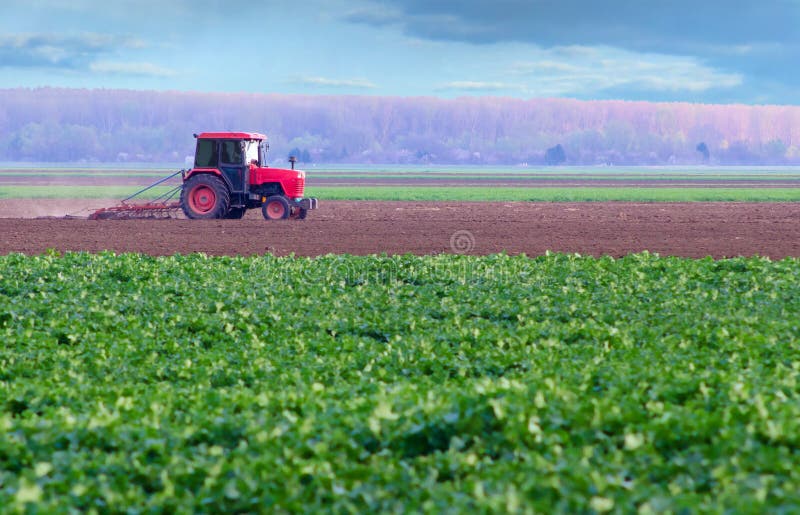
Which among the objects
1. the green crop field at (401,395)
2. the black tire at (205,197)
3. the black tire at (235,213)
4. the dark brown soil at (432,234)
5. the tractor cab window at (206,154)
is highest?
the tractor cab window at (206,154)

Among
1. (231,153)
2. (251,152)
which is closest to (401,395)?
(231,153)

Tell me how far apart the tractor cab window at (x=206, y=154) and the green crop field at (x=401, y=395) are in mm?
12288

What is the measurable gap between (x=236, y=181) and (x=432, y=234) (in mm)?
6713

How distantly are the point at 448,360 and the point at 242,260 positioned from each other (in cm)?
927

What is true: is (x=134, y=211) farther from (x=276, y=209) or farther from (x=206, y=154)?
(x=276, y=209)

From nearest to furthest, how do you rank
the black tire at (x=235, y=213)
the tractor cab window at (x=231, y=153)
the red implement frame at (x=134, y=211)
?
1. the tractor cab window at (x=231, y=153)
2. the red implement frame at (x=134, y=211)
3. the black tire at (x=235, y=213)

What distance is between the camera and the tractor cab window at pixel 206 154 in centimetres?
2764

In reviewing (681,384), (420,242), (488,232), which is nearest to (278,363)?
(681,384)

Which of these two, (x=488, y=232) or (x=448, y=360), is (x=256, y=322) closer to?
(x=448, y=360)

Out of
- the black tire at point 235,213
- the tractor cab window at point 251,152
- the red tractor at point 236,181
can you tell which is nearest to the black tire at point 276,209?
the red tractor at point 236,181

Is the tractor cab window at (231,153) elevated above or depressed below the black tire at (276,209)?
above

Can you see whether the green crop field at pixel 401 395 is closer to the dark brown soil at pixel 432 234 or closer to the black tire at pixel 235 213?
the dark brown soil at pixel 432 234

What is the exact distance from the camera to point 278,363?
10.3 meters

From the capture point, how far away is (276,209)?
28844 millimetres
